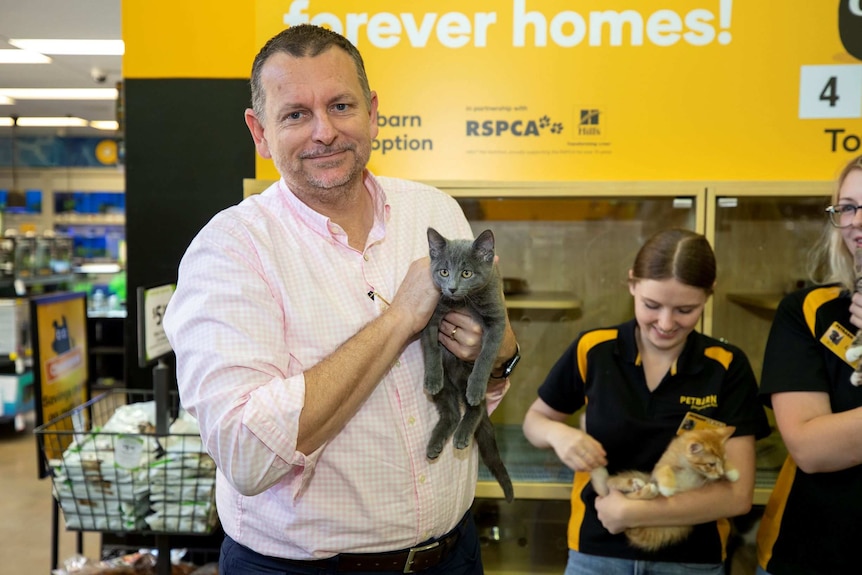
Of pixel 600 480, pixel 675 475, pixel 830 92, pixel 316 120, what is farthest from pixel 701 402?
pixel 830 92

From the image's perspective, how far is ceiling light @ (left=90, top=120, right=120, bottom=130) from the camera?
10.4 metres

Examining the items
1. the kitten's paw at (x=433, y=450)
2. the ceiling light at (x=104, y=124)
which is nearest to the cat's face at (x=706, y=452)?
A: the kitten's paw at (x=433, y=450)

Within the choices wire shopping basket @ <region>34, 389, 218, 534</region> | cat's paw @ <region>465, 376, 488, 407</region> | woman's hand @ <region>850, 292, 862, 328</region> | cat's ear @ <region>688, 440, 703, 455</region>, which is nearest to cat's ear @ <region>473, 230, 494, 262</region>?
cat's paw @ <region>465, 376, 488, 407</region>

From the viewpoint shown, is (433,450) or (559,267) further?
(559,267)

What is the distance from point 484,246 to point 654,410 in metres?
→ 0.79

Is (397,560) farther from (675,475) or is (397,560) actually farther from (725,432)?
(725,432)

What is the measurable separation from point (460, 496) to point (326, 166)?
771mm

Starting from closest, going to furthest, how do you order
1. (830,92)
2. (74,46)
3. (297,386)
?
(297,386) < (830,92) < (74,46)

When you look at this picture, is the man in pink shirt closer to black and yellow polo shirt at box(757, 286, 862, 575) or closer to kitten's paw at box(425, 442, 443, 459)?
kitten's paw at box(425, 442, 443, 459)

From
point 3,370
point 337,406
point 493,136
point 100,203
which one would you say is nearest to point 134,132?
point 493,136

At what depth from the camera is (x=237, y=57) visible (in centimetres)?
280

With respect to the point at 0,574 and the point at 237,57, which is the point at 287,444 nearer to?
the point at 237,57

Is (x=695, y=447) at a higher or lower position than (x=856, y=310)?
lower

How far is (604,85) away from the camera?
8.81 feet
